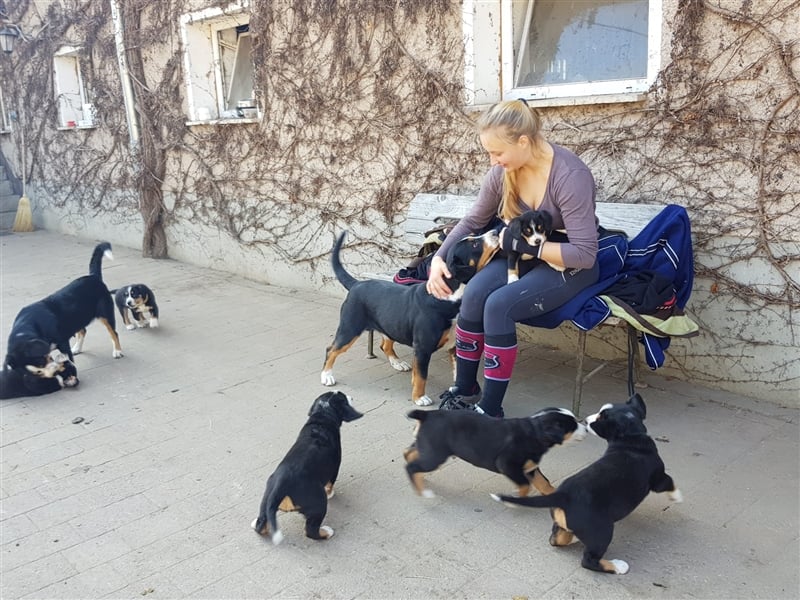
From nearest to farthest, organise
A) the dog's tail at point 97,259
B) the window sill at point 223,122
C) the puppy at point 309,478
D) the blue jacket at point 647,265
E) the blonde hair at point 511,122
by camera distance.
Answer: the puppy at point 309,478 → the blonde hair at point 511,122 → the blue jacket at point 647,265 → the dog's tail at point 97,259 → the window sill at point 223,122

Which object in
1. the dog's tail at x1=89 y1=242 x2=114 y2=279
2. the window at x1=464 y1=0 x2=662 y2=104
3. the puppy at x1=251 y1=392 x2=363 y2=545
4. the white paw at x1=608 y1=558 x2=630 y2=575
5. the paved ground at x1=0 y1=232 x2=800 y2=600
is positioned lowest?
the paved ground at x1=0 y1=232 x2=800 y2=600

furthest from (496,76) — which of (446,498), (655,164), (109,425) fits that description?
(109,425)

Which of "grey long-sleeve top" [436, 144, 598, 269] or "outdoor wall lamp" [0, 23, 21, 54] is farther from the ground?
"outdoor wall lamp" [0, 23, 21, 54]

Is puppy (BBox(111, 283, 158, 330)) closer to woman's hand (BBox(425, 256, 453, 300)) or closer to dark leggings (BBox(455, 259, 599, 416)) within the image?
woman's hand (BBox(425, 256, 453, 300))

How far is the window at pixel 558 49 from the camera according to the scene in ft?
13.7

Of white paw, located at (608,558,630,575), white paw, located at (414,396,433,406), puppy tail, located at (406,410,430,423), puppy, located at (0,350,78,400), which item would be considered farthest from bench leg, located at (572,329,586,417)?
puppy, located at (0,350,78,400)

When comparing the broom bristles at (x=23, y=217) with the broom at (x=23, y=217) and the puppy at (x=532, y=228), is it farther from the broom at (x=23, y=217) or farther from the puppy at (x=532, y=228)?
the puppy at (x=532, y=228)

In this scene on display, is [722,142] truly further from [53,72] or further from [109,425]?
[53,72]

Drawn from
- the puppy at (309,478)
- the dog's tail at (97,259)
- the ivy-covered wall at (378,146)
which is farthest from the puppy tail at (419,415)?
the dog's tail at (97,259)

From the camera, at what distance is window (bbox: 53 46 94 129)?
1017 centimetres

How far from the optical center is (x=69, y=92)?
34.0ft

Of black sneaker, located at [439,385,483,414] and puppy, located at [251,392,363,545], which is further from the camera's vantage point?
black sneaker, located at [439,385,483,414]

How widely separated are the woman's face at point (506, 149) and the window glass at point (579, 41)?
1.52 metres

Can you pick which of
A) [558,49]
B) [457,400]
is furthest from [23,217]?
[457,400]
